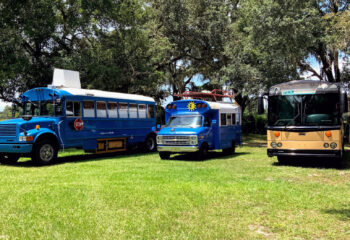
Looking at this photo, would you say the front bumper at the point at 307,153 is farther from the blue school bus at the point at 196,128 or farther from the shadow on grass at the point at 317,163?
the blue school bus at the point at 196,128

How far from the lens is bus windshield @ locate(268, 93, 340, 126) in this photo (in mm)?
11922

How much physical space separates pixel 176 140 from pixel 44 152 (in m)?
5.23

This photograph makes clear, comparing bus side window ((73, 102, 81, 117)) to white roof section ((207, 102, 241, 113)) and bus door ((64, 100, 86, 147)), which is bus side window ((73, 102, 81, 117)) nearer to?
bus door ((64, 100, 86, 147))

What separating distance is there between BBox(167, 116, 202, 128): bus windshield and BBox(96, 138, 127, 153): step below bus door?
2.97m

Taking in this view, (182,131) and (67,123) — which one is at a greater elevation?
(67,123)

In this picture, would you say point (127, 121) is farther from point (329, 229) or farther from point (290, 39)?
point (329, 229)

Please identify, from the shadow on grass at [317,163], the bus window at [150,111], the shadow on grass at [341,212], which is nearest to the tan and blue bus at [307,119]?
the shadow on grass at [317,163]

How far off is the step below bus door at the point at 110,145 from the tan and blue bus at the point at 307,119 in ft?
24.8

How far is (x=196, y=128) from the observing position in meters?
14.6

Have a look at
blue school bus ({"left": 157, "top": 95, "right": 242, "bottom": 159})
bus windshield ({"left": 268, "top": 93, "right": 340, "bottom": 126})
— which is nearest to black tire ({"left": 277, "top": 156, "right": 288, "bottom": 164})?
bus windshield ({"left": 268, "top": 93, "right": 340, "bottom": 126})

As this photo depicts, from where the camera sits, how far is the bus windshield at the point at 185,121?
1494 centimetres

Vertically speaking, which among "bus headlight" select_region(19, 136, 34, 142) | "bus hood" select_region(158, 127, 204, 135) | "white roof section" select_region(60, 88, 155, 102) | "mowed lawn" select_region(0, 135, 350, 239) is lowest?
"mowed lawn" select_region(0, 135, 350, 239)

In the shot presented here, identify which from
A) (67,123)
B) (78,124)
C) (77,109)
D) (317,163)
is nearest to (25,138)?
(67,123)

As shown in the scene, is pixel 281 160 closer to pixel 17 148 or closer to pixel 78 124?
pixel 78 124
